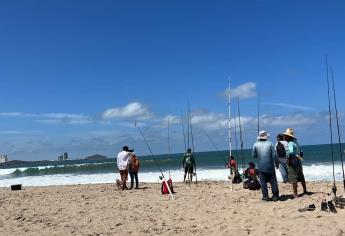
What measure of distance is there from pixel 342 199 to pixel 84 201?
718 centimetres

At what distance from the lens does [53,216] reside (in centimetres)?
1071

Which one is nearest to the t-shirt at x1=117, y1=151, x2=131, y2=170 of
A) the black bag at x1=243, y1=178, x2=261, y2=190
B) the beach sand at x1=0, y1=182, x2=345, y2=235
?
the beach sand at x1=0, y1=182, x2=345, y2=235

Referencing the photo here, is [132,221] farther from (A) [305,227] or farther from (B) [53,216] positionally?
(A) [305,227]

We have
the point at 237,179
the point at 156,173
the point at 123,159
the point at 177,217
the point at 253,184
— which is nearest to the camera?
the point at 177,217

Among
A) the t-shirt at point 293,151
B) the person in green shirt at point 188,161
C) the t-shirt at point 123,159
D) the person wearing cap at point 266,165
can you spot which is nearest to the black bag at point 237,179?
the person in green shirt at point 188,161

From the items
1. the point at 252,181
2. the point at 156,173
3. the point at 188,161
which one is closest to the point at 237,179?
the point at 188,161

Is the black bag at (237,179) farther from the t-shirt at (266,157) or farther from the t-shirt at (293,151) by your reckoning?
the t-shirt at (266,157)

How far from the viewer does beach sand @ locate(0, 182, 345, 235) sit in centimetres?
806

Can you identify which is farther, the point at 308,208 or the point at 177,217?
the point at 177,217

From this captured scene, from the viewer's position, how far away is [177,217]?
31.2 feet

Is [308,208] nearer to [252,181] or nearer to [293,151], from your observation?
[293,151]

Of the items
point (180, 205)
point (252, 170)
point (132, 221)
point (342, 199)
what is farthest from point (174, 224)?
point (252, 170)

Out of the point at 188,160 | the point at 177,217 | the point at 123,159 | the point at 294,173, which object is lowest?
the point at 177,217

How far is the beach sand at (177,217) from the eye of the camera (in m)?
8.06
